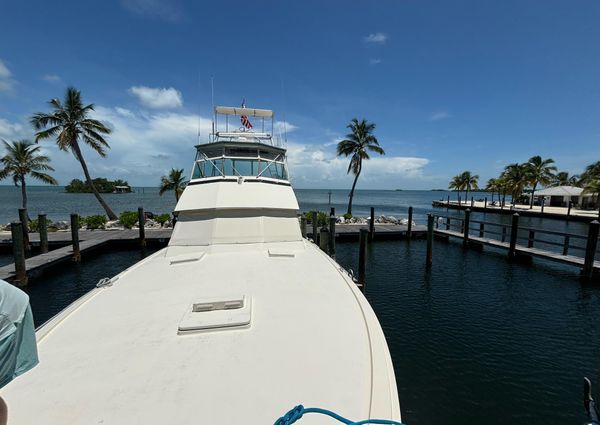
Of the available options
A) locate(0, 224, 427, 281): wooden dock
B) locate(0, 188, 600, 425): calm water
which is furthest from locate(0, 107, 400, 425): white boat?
locate(0, 224, 427, 281): wooden dock

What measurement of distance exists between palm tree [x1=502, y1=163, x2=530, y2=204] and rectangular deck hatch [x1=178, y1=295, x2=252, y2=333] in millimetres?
57314

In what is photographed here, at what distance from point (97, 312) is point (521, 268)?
17807 millimetres

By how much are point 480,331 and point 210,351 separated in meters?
8.32

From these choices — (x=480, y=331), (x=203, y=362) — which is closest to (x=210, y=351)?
(x=203, y=362)

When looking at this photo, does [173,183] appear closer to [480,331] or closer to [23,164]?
[23,164]

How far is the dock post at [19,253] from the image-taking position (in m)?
11.1

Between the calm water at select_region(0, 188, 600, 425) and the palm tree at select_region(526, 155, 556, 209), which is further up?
the palm tree at select_region(526, 155, 556, 209)

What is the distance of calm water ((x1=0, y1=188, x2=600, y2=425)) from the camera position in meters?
5.62

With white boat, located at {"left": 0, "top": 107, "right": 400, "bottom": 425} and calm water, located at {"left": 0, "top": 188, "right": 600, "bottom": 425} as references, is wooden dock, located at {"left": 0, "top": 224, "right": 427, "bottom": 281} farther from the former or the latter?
white boat, located at {"left": 0, "top": 107, "right": 400, "bottom": 425}

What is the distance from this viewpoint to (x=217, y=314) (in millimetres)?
3803

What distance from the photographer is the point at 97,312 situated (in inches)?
165

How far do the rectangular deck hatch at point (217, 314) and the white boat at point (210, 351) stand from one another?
0.05 ft

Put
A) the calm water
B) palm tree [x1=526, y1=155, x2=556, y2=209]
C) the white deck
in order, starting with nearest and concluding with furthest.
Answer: the white deck → the calm water → palm tree [x1=526, y1=155, x2=556, y2=209]

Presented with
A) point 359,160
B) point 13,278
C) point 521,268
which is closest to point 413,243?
point 521,268
